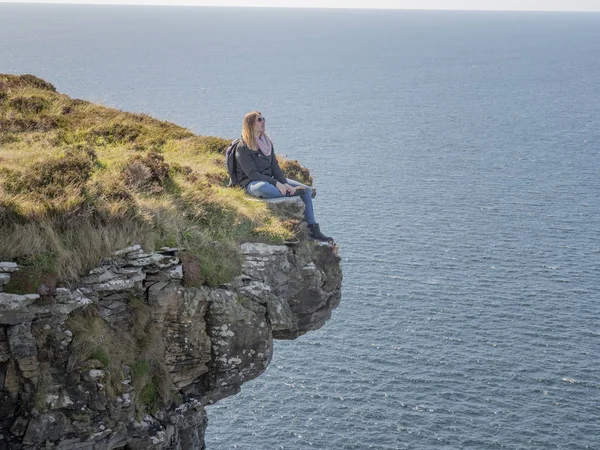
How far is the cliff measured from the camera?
19.8 metres

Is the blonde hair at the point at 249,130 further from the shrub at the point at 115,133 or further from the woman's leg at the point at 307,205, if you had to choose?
the shrub at the point at 115,133

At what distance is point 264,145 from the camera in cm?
2606

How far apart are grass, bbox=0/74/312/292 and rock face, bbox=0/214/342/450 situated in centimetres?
51

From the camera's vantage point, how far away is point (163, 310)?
22.2m

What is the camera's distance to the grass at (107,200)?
20922mm

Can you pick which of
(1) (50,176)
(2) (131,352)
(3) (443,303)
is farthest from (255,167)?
(3) (443,303)

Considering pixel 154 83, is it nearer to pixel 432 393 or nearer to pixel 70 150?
pixel 432 393

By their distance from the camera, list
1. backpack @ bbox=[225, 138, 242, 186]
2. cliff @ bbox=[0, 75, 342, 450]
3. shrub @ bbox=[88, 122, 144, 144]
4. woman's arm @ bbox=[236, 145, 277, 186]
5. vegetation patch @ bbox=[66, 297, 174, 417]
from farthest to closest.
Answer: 1. shrub @ bbox=[88, 122, 144, 144]
2. backpack @ bbox=[225, 138, 242, 186]
3. woman's arm @ bbox=[236, 145, 277, 186]
4. vegetation patch @ bbox=[66, 297, 174, 417]
5. cliff @ bbox=[0, 75, 342, 450]

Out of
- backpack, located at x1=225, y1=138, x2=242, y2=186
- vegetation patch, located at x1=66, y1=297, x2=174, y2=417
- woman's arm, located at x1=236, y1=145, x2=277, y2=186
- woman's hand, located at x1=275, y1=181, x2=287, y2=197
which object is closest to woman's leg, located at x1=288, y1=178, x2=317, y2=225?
woman's hand, located at x1=275, y1=181, x2=287, y2=197

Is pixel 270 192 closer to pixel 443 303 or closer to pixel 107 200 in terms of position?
pixel 107 200

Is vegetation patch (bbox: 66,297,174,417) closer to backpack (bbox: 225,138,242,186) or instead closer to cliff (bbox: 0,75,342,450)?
cliff (bbox: 0,75,342,450)

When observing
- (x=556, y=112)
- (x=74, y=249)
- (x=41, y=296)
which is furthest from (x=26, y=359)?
(x=556, y=112)

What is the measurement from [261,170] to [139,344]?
709 centimetres

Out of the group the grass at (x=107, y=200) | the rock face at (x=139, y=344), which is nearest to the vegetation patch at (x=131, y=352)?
the rock face at (x=139, y=344)
